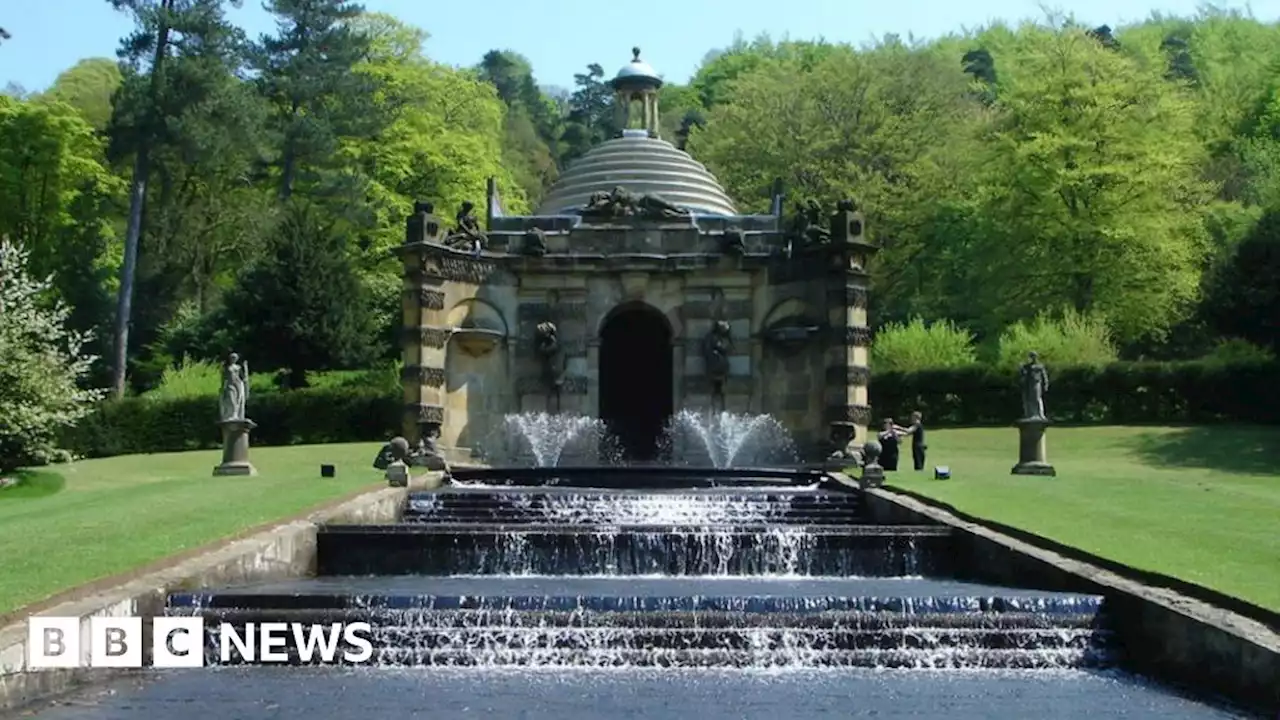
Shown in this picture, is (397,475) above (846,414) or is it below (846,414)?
below

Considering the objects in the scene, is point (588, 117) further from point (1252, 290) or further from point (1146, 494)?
point (1146, 494)

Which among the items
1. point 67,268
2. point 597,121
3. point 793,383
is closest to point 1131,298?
point 793,383

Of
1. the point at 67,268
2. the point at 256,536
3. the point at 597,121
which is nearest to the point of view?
the point at 256,536

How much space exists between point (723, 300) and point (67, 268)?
36334 millimetres

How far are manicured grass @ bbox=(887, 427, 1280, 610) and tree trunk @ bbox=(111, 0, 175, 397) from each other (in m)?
28.5

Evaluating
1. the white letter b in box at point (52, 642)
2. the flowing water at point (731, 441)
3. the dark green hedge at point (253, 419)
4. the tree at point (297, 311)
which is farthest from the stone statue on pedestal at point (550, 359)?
the white letter b in box at point (52, 642)

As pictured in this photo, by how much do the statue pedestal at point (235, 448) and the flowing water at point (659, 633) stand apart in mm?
10646

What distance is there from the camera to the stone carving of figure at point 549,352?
32438 mm

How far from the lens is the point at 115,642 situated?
1230 centimetres

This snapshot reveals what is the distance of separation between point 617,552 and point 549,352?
14908 mm

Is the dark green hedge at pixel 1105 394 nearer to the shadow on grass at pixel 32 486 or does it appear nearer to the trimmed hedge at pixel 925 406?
the trimmed hedge at pixel 925 406

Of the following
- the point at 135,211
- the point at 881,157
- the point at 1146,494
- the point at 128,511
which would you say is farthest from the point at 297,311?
the point at 1146,494

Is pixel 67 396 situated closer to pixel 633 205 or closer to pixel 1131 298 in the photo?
pixel 633 205

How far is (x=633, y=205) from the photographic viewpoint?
110 ft
